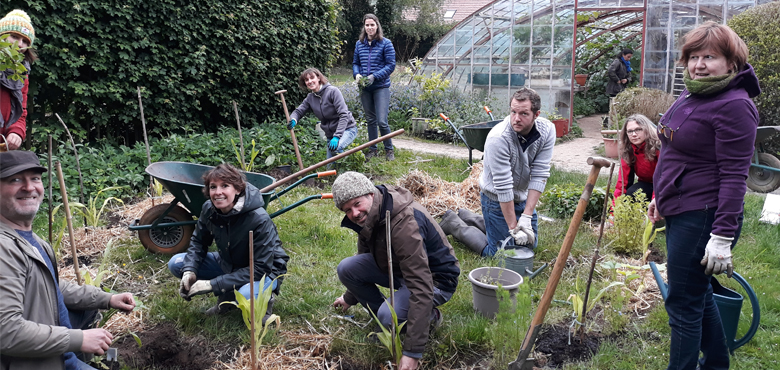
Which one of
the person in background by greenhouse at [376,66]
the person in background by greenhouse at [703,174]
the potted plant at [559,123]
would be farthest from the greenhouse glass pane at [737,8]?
the person in background by greenhouse at [703,174]

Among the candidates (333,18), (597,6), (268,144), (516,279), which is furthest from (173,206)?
(597,6)

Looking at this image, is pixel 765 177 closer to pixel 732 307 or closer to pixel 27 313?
pixel 732 307

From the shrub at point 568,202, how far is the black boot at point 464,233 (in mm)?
1167

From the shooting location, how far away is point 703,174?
7.30 feet

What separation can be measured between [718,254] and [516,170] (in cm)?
183

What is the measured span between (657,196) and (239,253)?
2271mm

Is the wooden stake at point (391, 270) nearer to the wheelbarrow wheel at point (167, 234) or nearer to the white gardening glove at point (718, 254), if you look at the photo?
the white gardening glove at point (718, 254)

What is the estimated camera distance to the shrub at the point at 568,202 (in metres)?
5.03

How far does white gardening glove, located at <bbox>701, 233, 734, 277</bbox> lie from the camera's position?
2082 mm

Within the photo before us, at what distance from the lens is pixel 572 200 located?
517 cm

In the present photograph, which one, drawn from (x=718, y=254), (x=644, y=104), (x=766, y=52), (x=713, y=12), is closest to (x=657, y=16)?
(x=713, y=12)

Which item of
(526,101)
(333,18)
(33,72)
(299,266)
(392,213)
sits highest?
(333,18)

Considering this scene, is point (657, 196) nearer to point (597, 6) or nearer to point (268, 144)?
point (268, 144)

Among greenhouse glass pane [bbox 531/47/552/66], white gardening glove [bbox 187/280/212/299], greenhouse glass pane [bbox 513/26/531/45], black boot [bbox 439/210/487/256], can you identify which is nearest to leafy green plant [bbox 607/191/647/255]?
black boot [bbox 439/210/487/256]
